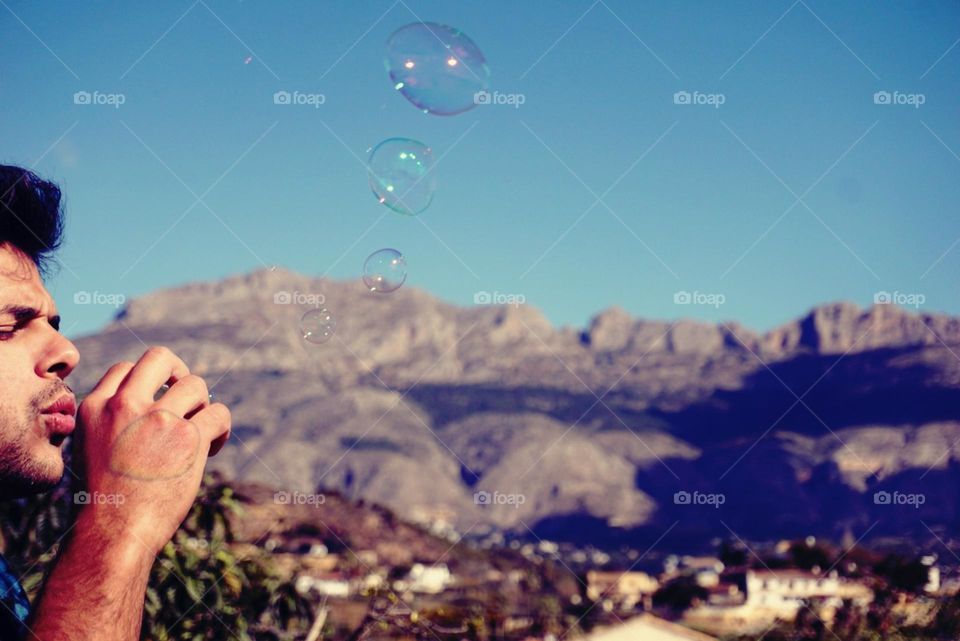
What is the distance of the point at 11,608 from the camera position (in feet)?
4.73

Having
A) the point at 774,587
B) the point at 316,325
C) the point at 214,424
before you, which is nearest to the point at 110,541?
the point at 214,424

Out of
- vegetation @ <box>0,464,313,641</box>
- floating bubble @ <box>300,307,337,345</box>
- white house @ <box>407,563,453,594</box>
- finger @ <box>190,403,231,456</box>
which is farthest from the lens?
floating bubble @ <box>300,307,337,345</box>

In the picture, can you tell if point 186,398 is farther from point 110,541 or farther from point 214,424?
point 110,541

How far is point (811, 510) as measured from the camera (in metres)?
186

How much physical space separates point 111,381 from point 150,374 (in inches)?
2.3

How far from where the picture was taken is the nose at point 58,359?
1.44 metres

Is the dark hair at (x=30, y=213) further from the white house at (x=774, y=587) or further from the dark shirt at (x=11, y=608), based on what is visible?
the white house at (x=774, y=587)

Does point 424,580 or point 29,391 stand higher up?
point 29,391

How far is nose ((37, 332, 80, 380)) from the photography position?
4.74ft

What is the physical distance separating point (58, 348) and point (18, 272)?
0.15 metres

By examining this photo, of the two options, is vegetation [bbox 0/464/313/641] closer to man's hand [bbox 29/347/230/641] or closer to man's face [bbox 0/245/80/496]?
man's face [bbox 0/245/80/496]

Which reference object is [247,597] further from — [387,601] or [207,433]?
[207,433]

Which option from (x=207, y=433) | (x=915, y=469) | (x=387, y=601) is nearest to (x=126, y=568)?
(x=207, y=433)

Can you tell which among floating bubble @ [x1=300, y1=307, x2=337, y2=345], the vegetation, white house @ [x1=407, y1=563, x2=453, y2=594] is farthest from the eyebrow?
floating bubble @ [x1=300, y1=307, x2=337, y2=345]
